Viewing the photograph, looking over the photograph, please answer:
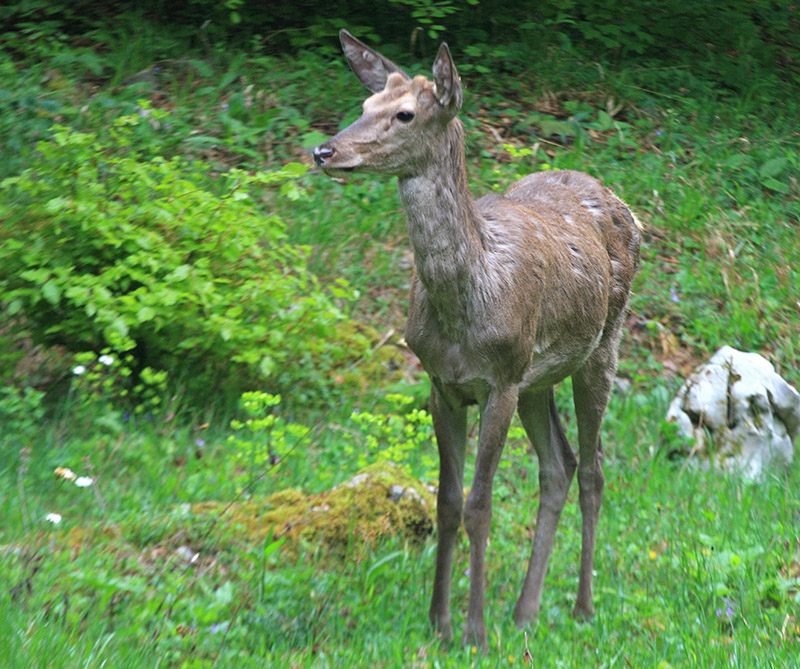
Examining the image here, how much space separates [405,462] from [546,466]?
143cm

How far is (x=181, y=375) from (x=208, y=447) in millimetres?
670

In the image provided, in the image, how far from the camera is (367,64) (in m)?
4.86

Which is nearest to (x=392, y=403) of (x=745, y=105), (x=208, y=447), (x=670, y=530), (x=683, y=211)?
(x=208, y=447)

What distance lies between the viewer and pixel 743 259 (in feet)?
31.0

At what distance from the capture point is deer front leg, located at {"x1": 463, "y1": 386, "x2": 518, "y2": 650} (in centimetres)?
473

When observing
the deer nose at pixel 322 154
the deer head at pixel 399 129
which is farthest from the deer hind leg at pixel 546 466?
the deer nose at pixel 322 154

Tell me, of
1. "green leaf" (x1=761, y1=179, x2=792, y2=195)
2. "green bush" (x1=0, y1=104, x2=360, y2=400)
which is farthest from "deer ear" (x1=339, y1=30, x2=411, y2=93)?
"green leaf" (x1=761, y1=179, x2=792, y2=195)

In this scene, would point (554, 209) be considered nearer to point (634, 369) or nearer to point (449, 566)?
point (449, 566)

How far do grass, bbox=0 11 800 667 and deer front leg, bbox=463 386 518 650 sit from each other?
141 mm

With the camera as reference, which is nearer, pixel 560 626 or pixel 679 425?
pixel 560 626

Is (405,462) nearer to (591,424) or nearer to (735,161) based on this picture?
(591,424)

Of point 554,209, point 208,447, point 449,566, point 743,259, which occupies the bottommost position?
point 743,259

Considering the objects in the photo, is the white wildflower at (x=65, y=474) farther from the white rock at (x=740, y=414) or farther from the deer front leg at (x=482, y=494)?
the white rock at (x=740, y=414)

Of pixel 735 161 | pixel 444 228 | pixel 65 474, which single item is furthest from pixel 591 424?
pixel 735 161
